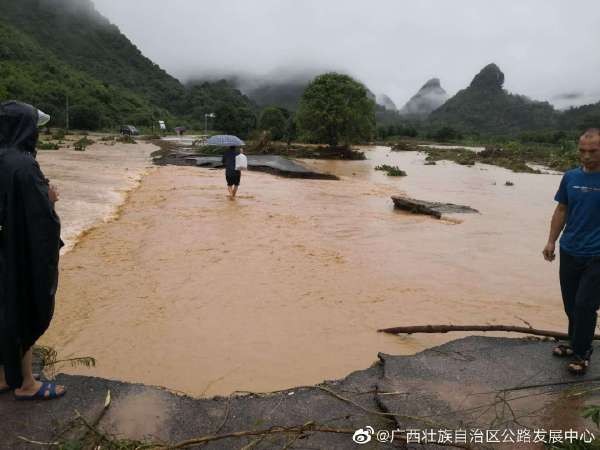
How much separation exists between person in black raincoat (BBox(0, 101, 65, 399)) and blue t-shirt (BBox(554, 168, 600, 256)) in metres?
3.53

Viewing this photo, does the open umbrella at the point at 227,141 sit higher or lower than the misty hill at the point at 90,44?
lower

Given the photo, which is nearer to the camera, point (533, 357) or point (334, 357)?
point (533, 357)

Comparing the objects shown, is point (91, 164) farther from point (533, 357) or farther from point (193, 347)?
point (533, 357)

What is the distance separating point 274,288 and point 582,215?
3.49 meters

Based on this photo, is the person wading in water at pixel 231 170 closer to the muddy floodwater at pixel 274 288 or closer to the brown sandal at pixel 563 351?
the muddy floodwater at pixel 274 288

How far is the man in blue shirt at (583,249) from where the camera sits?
10.8ft

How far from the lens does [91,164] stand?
746 inches

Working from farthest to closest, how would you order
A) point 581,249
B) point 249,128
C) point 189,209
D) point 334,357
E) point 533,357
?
point 249,128
point 189,209
point 334,357
point 533,357
point 581,249

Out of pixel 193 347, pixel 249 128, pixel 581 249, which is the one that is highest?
pixel 249 128

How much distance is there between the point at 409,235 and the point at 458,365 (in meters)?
5.70

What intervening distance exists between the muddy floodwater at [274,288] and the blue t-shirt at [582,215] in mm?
1540

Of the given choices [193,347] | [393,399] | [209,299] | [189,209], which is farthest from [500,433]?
[189,209]

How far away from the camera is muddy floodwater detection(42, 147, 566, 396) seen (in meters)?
3.93

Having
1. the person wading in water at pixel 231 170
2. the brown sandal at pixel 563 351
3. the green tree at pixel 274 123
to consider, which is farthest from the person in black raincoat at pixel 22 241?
the green tree at pixel 274 123
